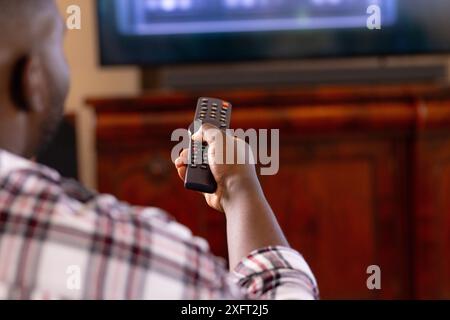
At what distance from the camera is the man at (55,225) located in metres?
0.52

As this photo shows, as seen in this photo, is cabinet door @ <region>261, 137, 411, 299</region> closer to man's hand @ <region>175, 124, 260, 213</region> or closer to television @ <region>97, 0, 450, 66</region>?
television @ <region>97, 0, 450, 66</region>

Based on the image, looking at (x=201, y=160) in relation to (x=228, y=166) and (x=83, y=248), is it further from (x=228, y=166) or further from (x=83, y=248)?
(x=83, y=248)

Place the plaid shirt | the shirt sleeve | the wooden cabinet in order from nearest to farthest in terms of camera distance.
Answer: the plaid shirt
the shirt sleeve
the wooden cabinet

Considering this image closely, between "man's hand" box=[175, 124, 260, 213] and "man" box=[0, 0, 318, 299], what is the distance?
0.22m

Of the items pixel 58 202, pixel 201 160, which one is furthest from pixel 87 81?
pixel 58 202

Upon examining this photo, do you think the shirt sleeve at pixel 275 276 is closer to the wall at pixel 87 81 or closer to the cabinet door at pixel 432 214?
the cabinet door at pixel 432 214

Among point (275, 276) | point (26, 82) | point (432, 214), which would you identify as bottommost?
point (432, 214)

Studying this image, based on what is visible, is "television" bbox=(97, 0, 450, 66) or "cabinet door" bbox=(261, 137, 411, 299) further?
"television" bbox=(97, 0, 450, 66)

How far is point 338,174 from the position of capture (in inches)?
74.5

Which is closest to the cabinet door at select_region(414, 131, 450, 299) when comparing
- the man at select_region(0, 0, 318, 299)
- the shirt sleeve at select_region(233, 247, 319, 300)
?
the shirt sleeve at select_region(233, 247, 319, 300)

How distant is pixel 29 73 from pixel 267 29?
1529 mm

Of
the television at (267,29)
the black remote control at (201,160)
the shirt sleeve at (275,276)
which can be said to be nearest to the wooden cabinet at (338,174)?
the television at (267,29)

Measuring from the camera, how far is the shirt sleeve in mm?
673

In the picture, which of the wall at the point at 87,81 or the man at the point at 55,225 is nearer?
the man at the point at 55,225
